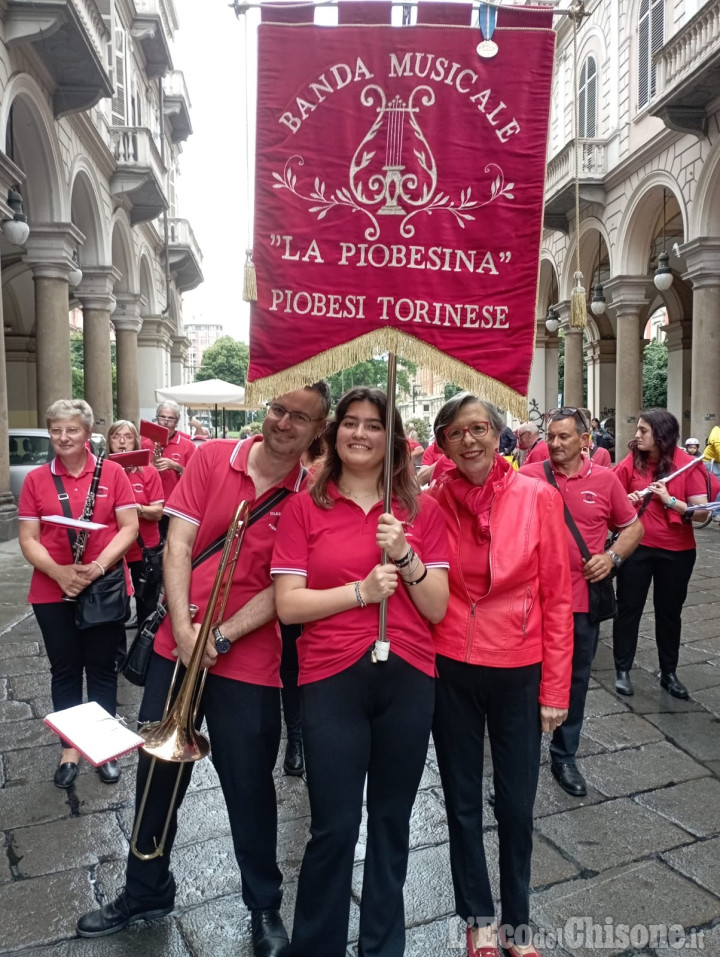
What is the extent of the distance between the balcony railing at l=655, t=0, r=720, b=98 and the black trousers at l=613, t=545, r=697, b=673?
1018 cm

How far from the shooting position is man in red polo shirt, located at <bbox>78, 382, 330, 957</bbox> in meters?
2.53

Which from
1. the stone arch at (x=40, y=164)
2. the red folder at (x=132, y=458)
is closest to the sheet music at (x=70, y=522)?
the red folder at (x=132, y=458)

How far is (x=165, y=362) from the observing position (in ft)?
83.0

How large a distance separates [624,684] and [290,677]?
2.39 m

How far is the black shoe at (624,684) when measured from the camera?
5090mm

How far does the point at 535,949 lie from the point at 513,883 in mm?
243

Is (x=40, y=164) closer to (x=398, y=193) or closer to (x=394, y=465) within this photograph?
(x=398, y=193)

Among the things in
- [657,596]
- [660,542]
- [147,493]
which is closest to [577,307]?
[660,542]

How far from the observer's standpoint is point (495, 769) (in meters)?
2.58

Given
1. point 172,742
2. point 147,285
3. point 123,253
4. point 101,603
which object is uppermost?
point 123,253

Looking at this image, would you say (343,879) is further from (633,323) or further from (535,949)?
(633,323)

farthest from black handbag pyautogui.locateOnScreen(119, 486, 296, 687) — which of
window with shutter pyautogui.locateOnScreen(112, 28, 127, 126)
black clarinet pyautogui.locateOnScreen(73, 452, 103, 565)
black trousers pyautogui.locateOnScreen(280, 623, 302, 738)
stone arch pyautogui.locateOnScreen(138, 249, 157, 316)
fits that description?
stone arch pyautogui.locateOnScreen(138, 249, 157, 316)

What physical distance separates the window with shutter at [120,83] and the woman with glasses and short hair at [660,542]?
18427 mm

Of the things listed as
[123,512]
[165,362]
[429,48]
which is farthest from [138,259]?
[429,48]
